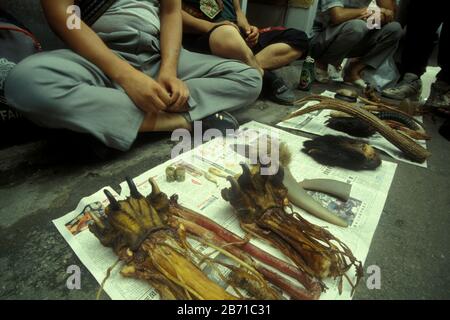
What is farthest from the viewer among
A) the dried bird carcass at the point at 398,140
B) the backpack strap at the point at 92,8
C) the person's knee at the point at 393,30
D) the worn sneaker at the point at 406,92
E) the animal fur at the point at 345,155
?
the person's knee at the point at 393,30

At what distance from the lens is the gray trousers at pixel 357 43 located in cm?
272

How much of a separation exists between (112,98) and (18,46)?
49cm

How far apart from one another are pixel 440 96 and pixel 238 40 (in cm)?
187

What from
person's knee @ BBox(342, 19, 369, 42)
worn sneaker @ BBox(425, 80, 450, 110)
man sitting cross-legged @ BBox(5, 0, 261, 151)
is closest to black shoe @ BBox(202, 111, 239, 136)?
man sitting cross-legged @ BBox(5, 0, 261, 151)

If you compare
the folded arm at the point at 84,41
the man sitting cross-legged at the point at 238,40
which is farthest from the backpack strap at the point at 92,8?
the man sitting cross-legged at the point at 238,40

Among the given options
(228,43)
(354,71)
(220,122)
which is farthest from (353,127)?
(354,71)

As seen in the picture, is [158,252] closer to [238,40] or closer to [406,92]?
[238,40]

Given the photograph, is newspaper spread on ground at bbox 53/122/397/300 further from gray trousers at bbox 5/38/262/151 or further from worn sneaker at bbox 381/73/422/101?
worn sneaker at bbox 381/73/422/101

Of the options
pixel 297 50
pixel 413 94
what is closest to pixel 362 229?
pixel 297 50

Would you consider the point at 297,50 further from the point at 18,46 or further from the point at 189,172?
the point at 18,46

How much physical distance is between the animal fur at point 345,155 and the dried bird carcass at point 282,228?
1.76 feet

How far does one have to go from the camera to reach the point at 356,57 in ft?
10.0

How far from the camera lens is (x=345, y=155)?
129cm

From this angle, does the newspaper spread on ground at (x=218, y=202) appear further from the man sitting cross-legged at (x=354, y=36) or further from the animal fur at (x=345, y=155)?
the man sitting cross-legged at (x=354, y=36)
